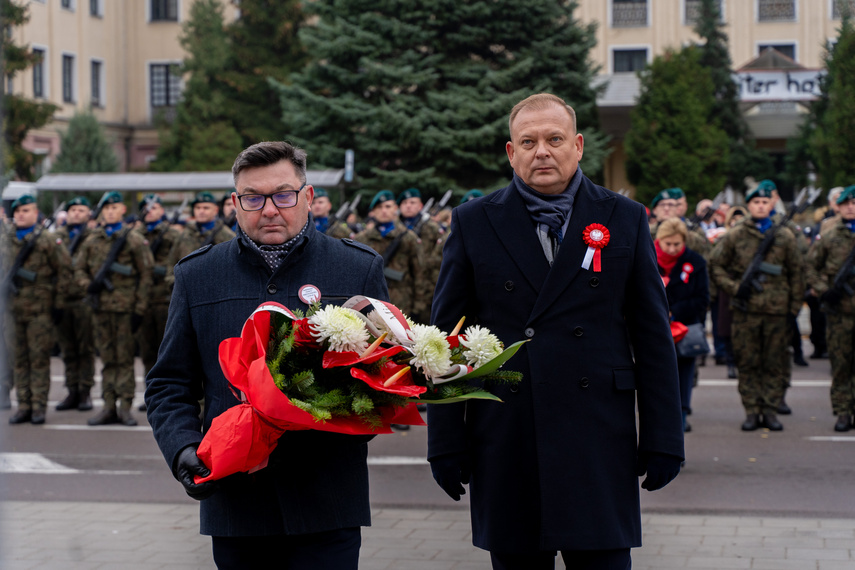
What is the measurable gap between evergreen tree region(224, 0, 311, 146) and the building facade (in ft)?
24.6

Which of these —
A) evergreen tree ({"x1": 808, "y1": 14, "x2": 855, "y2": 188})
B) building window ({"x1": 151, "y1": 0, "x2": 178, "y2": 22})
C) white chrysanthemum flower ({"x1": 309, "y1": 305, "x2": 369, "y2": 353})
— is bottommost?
white chrysanthemum flower ({"x1": 309, "y1": 305, "x2": 369, "y2": 353})

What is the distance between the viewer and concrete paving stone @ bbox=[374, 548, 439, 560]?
6109 millimetres

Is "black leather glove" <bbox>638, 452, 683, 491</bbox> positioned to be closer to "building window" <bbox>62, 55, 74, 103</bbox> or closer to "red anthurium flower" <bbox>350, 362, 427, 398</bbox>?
"red anthurium flower" <bbox>350, 362, 427, 398</bbox>

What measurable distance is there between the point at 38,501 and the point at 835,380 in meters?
6.91

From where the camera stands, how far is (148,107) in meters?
50.5

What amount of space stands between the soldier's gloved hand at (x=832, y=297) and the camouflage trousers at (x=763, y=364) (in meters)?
0.39

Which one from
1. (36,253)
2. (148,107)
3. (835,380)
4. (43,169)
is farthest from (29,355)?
(148,107)

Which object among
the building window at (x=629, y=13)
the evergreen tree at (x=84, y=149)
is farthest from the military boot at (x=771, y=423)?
the building window at (x=629, y=13)

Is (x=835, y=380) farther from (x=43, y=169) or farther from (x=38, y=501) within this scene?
(x=43, y=169)

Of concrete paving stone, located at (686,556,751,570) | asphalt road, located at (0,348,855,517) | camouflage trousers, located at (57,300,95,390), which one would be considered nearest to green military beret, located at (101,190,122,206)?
camouflage trousers, located at (57,300,95,390)

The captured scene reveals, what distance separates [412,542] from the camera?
645 cm

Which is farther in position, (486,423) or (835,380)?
(835,380)

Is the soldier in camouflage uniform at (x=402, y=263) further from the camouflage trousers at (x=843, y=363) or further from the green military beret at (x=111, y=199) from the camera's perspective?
the camouflage trousers at (x=843, y=363)

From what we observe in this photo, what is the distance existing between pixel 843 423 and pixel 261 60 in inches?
1269
